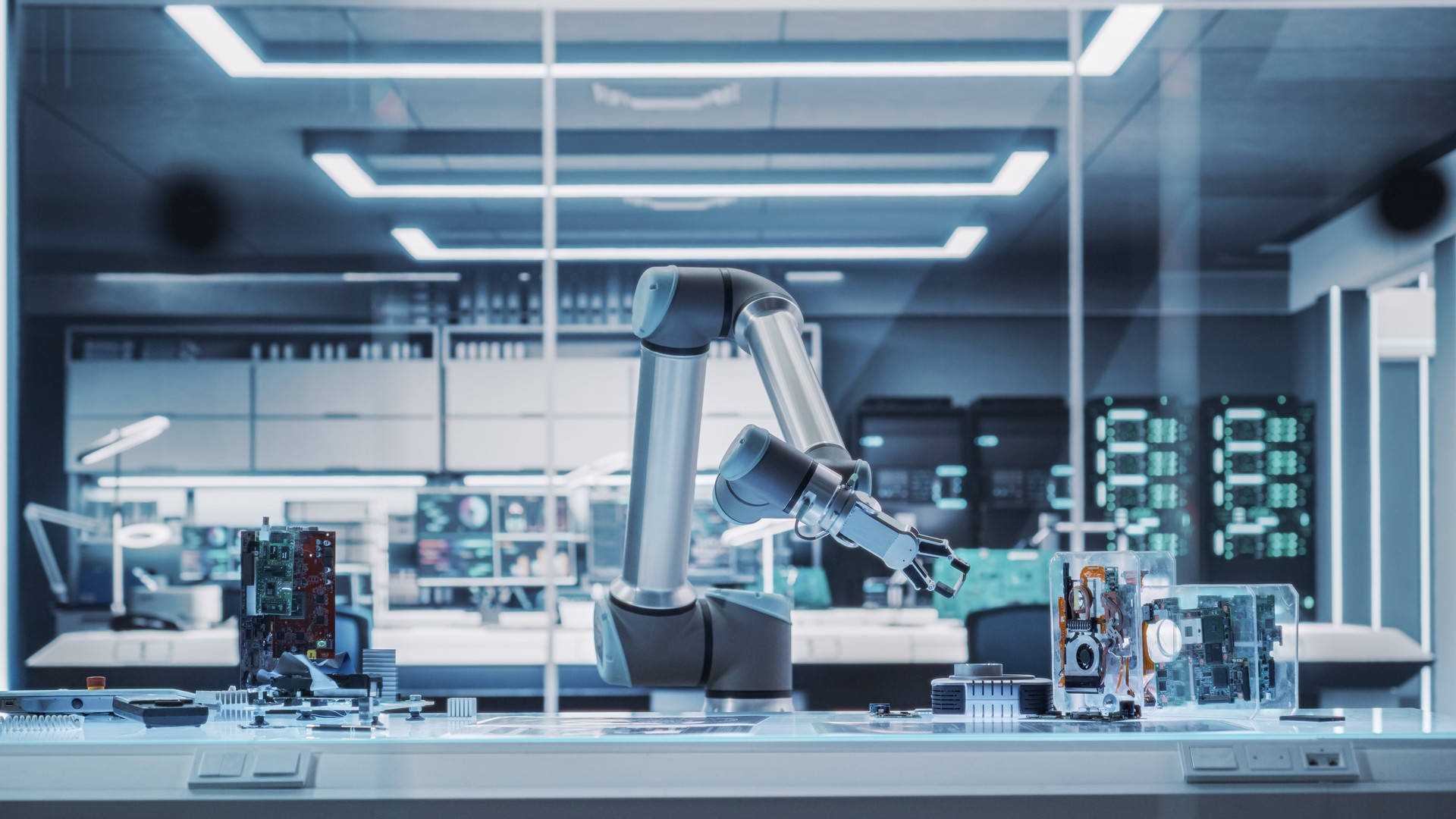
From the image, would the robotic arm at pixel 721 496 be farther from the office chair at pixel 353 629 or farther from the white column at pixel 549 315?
the white column at pixel 549 315

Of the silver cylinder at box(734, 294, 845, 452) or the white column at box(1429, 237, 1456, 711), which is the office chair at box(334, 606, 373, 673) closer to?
the silver cylinder at box(734, 294, 845, 452)

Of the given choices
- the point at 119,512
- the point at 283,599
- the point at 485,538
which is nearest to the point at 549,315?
the point at 485,538

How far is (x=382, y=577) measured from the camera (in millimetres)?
5371

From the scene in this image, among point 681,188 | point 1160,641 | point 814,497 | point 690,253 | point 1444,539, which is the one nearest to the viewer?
point 814,497

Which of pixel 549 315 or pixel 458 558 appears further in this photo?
pixel 458 558

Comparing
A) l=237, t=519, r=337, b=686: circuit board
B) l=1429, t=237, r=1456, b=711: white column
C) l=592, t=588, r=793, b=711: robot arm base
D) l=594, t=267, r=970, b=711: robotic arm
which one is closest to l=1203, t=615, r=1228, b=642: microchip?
l=594, t=267, r=970, b=711: robotic arm

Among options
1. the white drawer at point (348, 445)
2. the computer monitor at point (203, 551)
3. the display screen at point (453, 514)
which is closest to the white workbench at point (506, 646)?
the display screen at point (453, 514)

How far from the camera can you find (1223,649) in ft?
5.09

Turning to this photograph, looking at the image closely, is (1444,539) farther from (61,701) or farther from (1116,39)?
(61,701)

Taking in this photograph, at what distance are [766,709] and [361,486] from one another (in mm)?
4428

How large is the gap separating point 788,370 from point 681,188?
12.4 ft

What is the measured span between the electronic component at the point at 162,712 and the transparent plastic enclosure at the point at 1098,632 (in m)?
1.11

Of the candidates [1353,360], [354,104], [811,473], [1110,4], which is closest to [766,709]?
[811,473]

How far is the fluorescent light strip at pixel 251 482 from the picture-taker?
562cm
